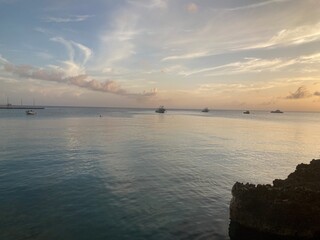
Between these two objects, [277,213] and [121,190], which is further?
[121,190]

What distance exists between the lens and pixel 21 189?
1121 inches

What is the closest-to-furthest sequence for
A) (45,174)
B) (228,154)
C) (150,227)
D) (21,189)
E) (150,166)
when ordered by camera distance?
(150,227), (21,189), (45,174), (150,166), (228,154)

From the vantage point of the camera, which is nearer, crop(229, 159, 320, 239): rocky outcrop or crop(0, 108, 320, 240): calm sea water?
crop(229, 159, 320, 239): rocky outcrop

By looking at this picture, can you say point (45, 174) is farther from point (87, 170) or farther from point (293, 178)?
point (293, 178)

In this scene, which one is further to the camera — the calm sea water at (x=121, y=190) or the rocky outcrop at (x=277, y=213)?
the calm sea water at (x=121, y=190)

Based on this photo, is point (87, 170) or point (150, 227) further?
point (87, 170)

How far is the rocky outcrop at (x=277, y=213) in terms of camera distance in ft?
65.4

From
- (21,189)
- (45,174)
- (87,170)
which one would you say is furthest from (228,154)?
(21,189)

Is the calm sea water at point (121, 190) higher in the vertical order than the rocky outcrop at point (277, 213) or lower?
lower

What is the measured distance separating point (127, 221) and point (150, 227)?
200 centimetres

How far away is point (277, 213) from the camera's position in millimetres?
20094

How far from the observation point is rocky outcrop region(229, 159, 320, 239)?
1992 cm

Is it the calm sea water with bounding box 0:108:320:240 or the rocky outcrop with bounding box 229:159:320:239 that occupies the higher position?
the rocky outcrop with bounding box 229:159:320:239

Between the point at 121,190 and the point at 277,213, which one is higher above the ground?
the point at 277,213
